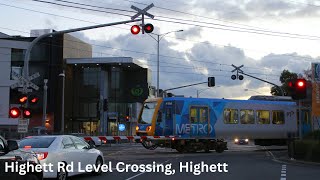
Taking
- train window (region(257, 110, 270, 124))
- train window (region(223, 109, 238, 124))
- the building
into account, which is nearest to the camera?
train window (region(223, 109, 238, 124))

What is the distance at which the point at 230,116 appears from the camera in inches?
1307

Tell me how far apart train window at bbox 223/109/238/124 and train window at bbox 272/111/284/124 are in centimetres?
410

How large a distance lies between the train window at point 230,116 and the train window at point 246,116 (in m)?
0.58

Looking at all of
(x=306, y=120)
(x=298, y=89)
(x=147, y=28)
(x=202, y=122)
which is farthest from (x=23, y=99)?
(x=306, y=120)

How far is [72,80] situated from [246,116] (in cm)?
3721

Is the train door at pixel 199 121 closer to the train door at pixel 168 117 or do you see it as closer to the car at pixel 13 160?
the train door at pixel 168 117

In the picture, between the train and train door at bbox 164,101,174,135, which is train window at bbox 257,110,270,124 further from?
train door at bbox 164,101,174,135

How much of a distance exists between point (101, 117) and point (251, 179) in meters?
50.8

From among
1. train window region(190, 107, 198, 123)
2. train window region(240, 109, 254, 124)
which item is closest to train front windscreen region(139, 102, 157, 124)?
train window region(190, 107, 198, 123)

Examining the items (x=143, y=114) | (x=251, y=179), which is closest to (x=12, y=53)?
(x=143, y=114)

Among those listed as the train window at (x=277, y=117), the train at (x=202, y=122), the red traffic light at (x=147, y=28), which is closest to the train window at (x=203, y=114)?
the train at (x=202, y=122)

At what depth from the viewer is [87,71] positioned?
6731 cm

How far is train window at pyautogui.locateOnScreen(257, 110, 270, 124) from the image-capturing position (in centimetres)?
3500

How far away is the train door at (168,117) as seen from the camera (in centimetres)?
3066
